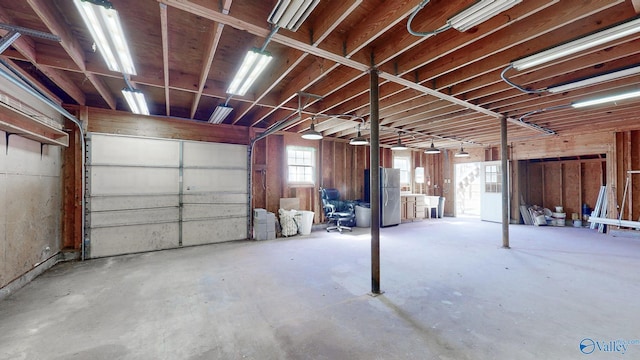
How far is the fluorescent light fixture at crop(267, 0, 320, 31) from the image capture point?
1.86 meters

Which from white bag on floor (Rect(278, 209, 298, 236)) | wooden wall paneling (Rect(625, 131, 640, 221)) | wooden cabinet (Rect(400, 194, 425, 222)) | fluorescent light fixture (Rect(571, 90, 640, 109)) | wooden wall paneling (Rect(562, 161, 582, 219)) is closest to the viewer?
fluorescent light fixture (Rect(571, 90, 640, 109))

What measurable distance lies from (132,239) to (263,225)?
244cm

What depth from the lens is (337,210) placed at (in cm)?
734

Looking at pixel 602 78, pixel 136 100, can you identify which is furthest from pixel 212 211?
pixel 602 78

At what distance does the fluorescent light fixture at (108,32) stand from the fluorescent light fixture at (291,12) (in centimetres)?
119

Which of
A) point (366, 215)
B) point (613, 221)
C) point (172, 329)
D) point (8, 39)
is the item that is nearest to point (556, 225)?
point (613, 221)

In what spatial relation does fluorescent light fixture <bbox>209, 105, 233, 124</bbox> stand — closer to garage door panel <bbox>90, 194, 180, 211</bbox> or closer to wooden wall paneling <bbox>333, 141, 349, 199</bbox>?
garage door panel <bbox>90, 194, 180, 211</bbox>

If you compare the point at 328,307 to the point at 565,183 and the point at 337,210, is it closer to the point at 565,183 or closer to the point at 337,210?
the point at 337,210

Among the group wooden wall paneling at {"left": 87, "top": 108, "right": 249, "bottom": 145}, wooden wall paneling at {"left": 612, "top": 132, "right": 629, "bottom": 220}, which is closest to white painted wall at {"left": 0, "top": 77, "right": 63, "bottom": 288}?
wooden wall paneling at {"left": 87, "top": 108, "right": 249, "bottom": 145}

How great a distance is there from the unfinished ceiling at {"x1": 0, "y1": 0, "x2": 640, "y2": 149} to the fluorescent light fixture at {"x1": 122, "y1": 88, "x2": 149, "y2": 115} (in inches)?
10.9

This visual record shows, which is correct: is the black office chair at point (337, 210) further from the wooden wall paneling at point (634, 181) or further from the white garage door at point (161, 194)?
the wooden wall paneling at point (634, 181)

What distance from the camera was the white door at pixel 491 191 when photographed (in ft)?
26.7

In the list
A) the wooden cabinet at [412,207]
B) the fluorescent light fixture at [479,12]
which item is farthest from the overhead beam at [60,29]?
the wooden cabinet at [412,207]

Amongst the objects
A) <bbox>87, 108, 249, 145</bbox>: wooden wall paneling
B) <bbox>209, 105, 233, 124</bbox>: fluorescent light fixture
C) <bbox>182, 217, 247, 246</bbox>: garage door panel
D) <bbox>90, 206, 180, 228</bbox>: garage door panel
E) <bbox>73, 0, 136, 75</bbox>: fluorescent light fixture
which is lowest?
<bbox>182, 217, 247, 246</bbox>: garage door panel
